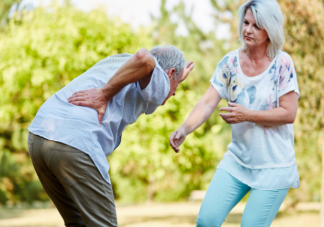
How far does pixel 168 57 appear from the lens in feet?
7.23

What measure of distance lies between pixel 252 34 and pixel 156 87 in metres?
0.86

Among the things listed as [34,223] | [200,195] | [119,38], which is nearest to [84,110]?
[34,223]

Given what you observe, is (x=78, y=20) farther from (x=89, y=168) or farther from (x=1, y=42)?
(x=89, y=168)

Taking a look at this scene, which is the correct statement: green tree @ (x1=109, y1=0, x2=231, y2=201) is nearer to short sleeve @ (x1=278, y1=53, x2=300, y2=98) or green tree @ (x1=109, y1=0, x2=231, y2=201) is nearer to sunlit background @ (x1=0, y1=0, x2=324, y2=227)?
sunlit background @ (x1=0, y1=0, x2=324, y2=227)

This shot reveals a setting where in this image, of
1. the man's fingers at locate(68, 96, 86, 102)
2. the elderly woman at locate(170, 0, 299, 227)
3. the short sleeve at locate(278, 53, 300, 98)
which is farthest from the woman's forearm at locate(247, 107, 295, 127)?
the man's fingers at locate(68, 96, 86, 102)

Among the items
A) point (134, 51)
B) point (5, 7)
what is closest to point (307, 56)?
point (134, 51)

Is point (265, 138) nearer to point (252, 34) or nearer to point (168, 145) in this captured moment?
point (252, 34)

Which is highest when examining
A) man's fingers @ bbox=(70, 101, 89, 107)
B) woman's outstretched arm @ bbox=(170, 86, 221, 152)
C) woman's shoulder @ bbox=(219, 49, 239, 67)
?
woman's shoulder @ bbox=(219, 49, 239, 67)

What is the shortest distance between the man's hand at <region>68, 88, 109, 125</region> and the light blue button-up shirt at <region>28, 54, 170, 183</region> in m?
0.02

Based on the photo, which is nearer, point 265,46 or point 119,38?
point 265,46

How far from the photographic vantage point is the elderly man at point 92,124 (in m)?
1.91

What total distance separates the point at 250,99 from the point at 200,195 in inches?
654

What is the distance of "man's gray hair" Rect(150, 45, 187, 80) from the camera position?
219 cm

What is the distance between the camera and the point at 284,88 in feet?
7.92
